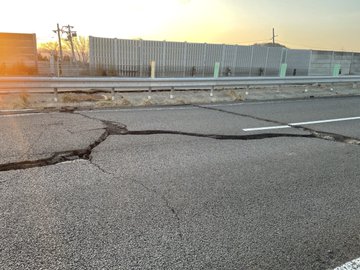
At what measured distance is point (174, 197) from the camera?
12.3 feet

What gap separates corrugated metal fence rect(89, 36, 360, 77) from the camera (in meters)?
24.5

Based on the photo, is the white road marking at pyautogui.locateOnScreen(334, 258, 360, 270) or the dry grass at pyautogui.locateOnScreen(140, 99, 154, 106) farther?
the dry grass at pyautogui.locateOnScreen(140, 99, 154, 106)

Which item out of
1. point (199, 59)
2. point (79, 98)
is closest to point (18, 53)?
point (199, 59)

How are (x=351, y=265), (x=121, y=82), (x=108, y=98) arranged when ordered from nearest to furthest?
(x=351, y=265)
(x=121, y=82)
(x=108, y=98)

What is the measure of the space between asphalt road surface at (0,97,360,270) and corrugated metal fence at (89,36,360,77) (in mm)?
18124

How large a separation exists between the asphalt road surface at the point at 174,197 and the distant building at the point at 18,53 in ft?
59.9

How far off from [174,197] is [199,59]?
2552 centimetres

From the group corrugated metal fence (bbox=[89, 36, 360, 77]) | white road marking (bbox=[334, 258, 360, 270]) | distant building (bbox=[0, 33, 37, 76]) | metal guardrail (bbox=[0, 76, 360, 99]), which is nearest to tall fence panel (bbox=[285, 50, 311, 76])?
corrugated metal fence (bbox=[89, 36, 360, 77])

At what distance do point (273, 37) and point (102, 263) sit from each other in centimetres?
7397

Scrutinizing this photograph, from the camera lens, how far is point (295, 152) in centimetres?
583

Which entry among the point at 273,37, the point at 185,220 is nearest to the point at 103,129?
the point at 185,220

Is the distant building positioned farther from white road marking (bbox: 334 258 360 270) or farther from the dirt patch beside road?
white road marking (bbox: 334 258 360 270)

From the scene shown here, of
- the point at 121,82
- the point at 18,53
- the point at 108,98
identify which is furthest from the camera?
the point at 18,53

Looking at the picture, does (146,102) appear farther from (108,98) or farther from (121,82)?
(108,98)
